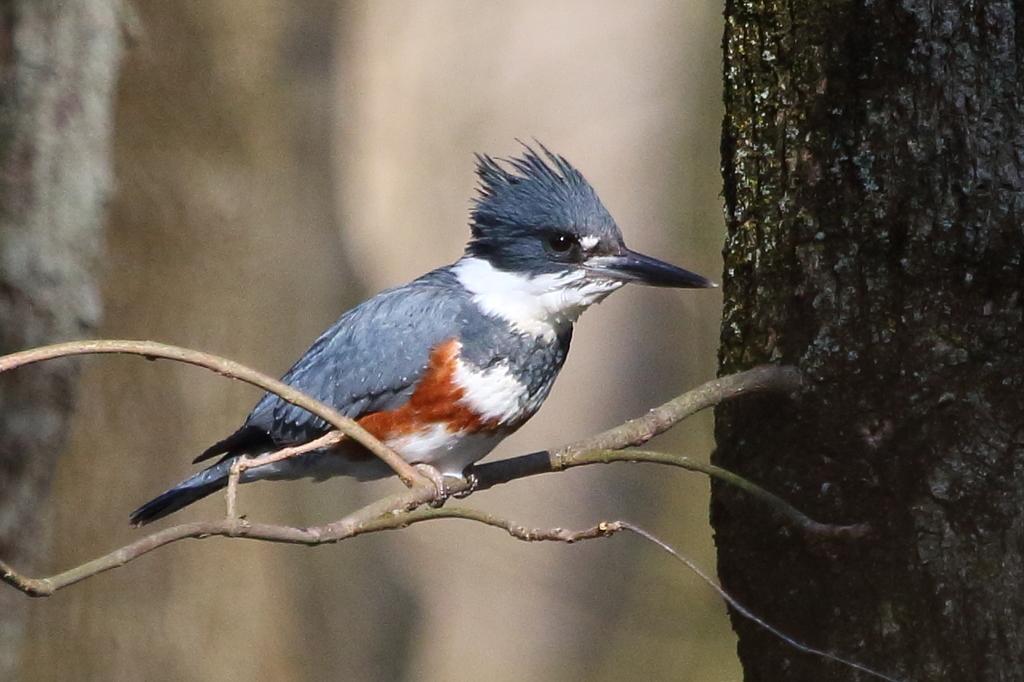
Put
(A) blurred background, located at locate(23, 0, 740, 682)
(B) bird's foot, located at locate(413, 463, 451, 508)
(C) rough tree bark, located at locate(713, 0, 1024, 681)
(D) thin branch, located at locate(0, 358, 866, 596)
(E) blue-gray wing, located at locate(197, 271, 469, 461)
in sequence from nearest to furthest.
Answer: (D) thin branch, located at locate(0, 358, 866, 596) < (C) rough tree bark, located at locate(713, 0, 1024, 681) < (B) bird's foot, located at locate(413, 463, 451, 508) < (E) blue-gray wing, located at locate(197, 271, 469, 461) < (A) blurred background, located at locate(23, 0, 740, 682)

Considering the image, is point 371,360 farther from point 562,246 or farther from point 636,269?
point 636,269

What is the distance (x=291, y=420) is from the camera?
2.63 metres

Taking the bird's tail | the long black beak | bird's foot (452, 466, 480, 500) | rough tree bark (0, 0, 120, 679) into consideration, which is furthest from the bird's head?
rough tree bark (0, 0, 120, 679)

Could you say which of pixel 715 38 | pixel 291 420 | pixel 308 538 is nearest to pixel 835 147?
pixel 308 538

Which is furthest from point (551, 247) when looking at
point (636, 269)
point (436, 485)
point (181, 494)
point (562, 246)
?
point (181, 494)

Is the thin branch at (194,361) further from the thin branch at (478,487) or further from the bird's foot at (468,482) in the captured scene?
the bird's foot at (468,482)

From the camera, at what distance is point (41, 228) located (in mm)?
3588

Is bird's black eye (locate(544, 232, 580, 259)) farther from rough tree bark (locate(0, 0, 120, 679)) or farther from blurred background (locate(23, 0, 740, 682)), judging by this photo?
blurred background (locate(23, 0, 740, 682))

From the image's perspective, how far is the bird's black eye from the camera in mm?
2588

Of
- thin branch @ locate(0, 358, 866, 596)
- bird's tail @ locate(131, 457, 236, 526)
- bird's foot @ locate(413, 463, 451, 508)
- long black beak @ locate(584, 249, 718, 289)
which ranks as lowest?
bird's tail @ locate(131, 457, 236, 526)

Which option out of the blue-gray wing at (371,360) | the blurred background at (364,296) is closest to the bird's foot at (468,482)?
the blue-gray wing at (371,360)

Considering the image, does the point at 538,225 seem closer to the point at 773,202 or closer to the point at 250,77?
the point at 773,202

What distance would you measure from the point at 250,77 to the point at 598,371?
217cm

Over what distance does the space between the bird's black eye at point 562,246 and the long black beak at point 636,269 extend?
0.13 feet
